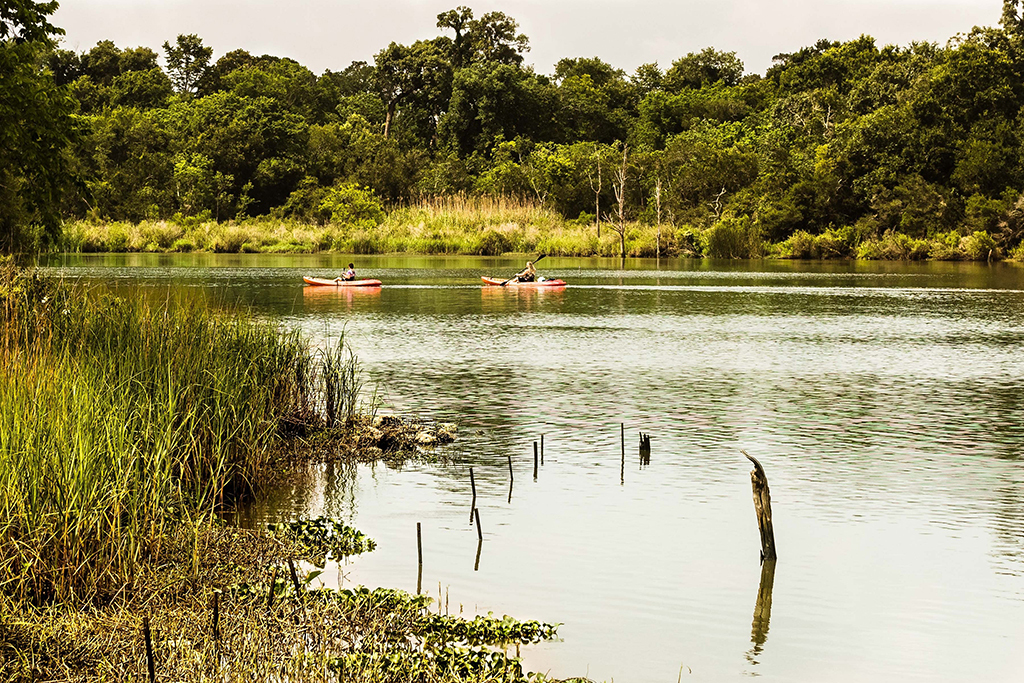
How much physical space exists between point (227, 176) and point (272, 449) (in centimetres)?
7654

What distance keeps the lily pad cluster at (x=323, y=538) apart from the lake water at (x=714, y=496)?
228 millimetres

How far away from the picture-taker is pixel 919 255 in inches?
2660

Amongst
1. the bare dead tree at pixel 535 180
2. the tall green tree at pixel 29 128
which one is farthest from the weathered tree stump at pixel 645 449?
the bare dead tree at pixel 535 180

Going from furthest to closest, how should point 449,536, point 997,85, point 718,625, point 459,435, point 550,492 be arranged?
1. point 997,85
2. point 459,435
3. point 550,492
4. point 449,536
5. point 718,625

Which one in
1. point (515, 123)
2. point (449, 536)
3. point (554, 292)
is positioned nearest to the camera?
point (449, 536)

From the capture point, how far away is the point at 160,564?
7215mm

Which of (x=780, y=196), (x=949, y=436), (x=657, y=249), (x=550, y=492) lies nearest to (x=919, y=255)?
(x=780, y=196)

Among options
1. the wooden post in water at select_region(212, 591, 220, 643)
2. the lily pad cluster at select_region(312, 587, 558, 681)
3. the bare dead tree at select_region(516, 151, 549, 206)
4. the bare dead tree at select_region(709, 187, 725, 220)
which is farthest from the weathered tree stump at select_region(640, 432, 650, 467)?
the bare dead tree at select_region(516, 151, 549, 206)

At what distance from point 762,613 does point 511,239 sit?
206 feet

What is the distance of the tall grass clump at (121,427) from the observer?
6.50 m

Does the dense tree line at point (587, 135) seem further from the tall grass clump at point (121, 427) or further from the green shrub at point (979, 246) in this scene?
the tall grass clump at point (121, 427)

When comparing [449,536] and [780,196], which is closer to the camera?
[449,536]

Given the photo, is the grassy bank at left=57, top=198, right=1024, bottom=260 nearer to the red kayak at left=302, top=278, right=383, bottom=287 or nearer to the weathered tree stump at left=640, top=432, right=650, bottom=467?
the red kayak at left=302, top=278, right=383, bottom=287

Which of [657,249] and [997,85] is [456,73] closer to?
[657,249]
